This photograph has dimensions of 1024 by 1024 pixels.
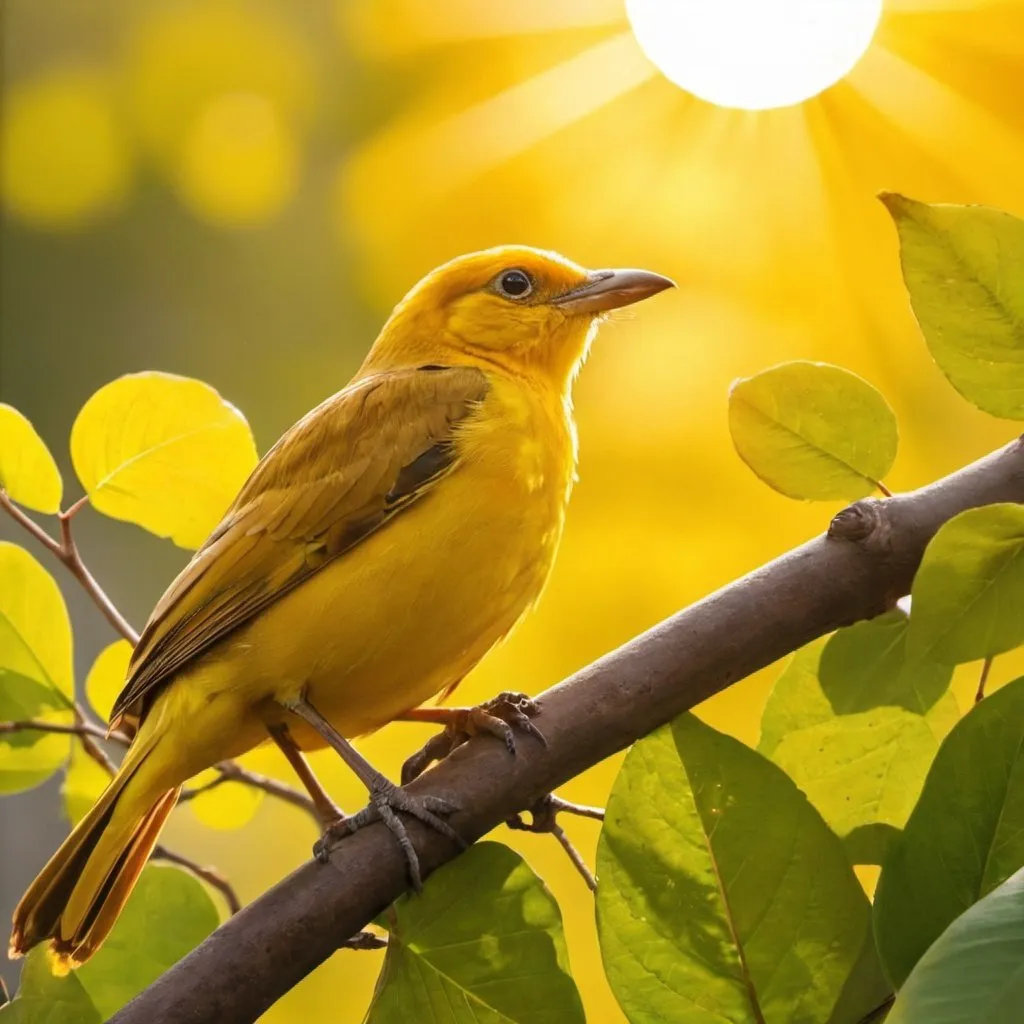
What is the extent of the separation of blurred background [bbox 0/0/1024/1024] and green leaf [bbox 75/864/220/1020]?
1.86 ft

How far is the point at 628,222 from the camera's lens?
218 centimetres

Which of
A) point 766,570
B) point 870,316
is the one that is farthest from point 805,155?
point 766,570

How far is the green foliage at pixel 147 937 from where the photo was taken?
2.76 feet

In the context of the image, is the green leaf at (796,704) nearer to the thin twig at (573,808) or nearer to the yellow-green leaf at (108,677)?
the thin twig at (573,808)

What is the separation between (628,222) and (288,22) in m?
0.90

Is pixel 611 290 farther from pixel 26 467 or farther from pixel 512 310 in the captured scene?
pixel 26 467

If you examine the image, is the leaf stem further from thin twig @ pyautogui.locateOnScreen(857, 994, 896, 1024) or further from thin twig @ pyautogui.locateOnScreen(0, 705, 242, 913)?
thin twig @ pyautogui.locateOnScreen(857, 994, 896, 1024)

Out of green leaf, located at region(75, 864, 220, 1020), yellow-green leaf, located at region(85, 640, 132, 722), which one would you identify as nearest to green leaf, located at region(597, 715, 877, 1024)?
green leaf, located at region(75, 864, 220, 1020)

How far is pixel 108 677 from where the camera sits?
119 cm

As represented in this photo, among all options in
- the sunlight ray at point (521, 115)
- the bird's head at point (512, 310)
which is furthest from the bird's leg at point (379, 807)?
the sunlight ray at point (521, 115)

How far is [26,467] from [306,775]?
35cm

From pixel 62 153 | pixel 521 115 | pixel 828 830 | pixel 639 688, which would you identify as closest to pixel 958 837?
pixel 828 830

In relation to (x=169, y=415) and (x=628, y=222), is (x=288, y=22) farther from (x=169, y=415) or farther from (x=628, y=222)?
(x=169, y=415)

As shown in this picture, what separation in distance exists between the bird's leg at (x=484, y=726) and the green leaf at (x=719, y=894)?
14 centimetres
